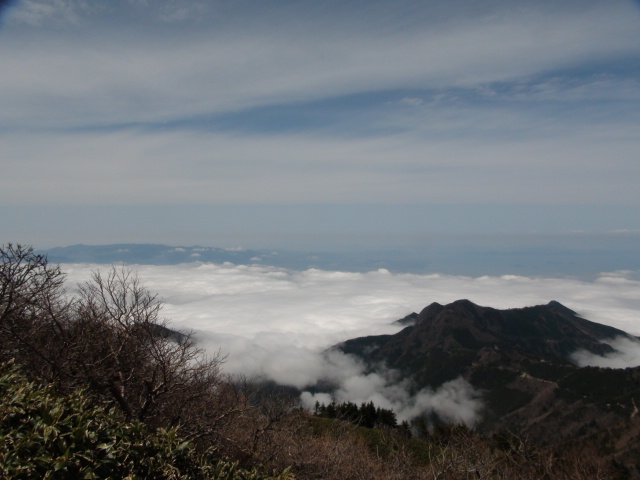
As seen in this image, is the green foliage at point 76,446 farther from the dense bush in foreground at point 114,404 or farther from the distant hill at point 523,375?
the distant hill at point 523,375

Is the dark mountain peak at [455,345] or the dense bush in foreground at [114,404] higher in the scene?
the dense bush in foreground at [114,404]

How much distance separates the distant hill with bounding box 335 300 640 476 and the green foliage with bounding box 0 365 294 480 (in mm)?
44306

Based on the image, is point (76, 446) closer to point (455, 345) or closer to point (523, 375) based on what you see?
point (523, 375)

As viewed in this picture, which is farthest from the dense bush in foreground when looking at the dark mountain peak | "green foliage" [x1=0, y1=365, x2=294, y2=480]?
the dark mountain peak

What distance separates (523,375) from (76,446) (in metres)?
146

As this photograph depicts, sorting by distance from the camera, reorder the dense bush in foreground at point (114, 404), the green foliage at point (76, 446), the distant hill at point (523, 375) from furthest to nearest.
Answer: the distant hill at point (523, 375)
the dense bush in foreground at point (114, 404)
the green foliage at point (76, 446)

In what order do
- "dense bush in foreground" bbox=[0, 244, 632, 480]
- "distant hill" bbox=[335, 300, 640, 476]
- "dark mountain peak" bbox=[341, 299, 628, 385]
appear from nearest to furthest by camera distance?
"dense bush in foreground" bbox=[0, 244, 632, 480] → "distant hill" bbox=[335, 300, 640, 476] → "dark mountain peak" bbox=[341, 299, 628, 385]

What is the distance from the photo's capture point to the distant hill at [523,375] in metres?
88.8

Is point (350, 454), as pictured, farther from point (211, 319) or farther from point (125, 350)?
point (211, 319)

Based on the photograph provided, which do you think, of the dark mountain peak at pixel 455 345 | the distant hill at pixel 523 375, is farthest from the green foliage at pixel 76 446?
the dark mountain peak at pixel 455 345

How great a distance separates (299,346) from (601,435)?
5478 inches

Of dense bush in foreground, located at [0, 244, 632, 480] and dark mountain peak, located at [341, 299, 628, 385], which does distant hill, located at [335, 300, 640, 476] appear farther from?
dense bush in foreground, located at [0, 244, 632, 480]

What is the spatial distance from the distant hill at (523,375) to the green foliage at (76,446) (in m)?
44.3

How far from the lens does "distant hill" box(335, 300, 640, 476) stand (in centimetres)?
8881
